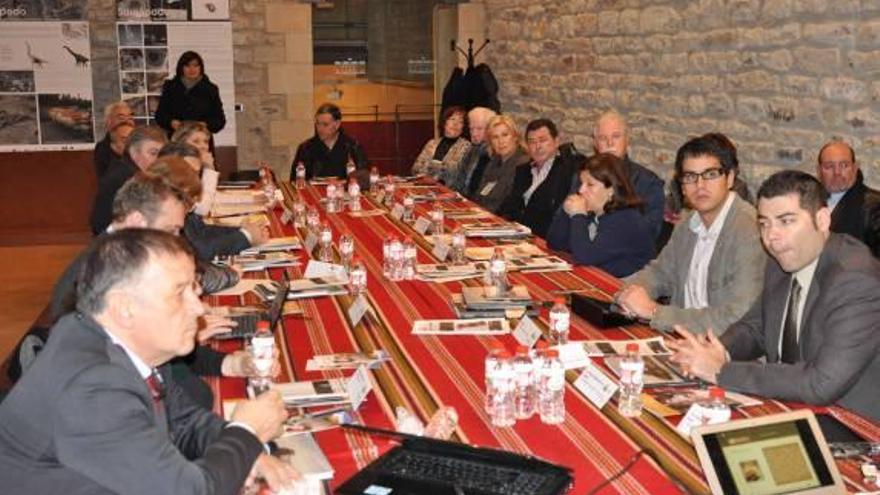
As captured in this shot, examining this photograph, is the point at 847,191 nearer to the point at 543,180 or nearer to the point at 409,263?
the point at 543,180

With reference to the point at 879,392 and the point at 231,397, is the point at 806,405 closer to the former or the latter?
the point at 879,392

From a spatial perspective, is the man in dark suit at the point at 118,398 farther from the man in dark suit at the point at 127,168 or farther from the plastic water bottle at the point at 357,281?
the man in dark suit at the point at 127,168

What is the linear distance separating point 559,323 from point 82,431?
1786 millimetres

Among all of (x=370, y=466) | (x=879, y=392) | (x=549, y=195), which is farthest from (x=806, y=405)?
(x=549, y=195)

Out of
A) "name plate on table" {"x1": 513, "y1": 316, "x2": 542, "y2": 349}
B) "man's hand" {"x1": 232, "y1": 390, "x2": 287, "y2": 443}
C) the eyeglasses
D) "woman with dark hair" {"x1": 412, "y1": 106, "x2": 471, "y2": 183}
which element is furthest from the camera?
"woman with dark hair" {"x1": 412, "y1": 106, "x2": 471, "y2": 183}

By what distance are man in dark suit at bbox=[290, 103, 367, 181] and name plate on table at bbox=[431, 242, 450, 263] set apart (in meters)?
3.65

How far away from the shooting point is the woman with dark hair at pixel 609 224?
488cm

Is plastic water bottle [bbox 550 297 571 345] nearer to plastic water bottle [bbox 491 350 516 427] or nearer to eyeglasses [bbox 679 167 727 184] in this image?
plastic water bottle [bbox 491 350 516 427]

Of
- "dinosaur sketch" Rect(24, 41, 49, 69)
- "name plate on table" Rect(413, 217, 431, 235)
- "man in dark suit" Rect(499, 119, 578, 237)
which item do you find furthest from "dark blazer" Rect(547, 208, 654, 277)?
"dinosaur sketch" Rect(24, 41, 49, 69)

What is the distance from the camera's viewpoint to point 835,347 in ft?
9.45

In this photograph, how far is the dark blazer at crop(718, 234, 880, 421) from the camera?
2.84 metres

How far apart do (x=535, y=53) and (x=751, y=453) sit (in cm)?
862

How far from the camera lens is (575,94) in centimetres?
958

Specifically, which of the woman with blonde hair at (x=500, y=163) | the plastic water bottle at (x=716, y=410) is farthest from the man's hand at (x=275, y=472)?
the woman with blonde hair at (x=500, y=163)
